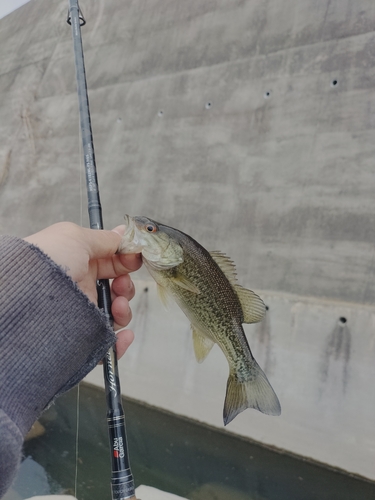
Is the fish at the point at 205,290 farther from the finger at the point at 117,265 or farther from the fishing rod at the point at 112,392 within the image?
the fishing rod at the point at 112,392

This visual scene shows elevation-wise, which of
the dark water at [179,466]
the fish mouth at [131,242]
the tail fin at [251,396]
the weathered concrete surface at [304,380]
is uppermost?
the fish mouth at [131,242]

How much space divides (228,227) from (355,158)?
1.65 meters

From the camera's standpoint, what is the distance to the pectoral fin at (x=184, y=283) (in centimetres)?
181

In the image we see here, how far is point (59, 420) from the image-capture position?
6.00 m

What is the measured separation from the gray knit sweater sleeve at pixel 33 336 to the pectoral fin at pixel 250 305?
686mm

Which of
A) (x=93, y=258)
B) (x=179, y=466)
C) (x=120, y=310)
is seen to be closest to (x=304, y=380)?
(x=179, y=466)

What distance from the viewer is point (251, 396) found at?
5.76ft

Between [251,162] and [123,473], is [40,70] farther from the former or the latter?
[123,473]

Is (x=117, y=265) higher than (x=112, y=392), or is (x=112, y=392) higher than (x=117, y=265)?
(x=117, y=265)

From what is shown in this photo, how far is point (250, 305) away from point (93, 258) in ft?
2.24

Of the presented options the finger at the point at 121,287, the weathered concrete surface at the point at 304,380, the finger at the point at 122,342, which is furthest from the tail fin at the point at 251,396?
the weathered concrete surface at the point at 304,380

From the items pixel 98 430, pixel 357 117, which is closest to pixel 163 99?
pixel 357 117

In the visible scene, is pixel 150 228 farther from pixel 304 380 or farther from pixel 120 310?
pixel 304 380

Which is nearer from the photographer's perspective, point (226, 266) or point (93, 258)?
point (93, 258)
